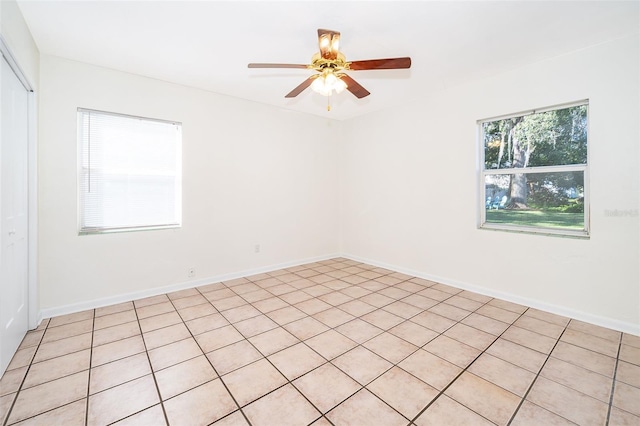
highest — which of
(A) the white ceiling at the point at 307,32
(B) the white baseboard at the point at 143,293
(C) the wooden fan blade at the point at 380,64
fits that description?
(A) the white ceiling at the point at 307,32

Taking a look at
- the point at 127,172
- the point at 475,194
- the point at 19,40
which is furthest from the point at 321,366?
the point at 19,40

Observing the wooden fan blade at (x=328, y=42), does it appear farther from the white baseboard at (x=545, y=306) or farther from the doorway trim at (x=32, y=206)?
the white baseboard at (x=545, y=306)

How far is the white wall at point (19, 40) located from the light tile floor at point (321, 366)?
2.19 m

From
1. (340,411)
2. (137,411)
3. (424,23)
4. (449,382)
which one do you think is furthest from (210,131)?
(449,382)

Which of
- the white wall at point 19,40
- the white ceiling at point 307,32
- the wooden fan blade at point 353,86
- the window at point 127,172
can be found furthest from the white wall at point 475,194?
the white wall at point 19,40

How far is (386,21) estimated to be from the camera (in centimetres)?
215

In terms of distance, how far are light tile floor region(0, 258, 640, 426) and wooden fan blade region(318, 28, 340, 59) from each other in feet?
7.40

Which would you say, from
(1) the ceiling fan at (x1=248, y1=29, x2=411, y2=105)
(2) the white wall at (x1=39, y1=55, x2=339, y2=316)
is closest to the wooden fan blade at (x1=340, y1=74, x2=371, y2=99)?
(1) the ceiling fan at (x1=248, y1=29, x2=411, y2=105)

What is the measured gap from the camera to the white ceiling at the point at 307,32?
2018mm

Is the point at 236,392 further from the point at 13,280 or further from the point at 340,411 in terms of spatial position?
the point at 13,280

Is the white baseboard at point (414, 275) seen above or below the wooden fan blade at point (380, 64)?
below

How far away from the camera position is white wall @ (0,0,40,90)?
1783 millimetres

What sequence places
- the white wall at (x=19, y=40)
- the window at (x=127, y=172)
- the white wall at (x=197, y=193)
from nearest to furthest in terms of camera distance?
the white wall at (x=19, y=40) → the white wall at (x=197, y=193) → the window at (x=127, y=172)

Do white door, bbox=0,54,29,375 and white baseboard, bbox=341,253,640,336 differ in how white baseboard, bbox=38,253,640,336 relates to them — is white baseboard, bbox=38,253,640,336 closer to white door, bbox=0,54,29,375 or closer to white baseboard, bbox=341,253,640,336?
white baseboard, bbox=341,253,640,336
